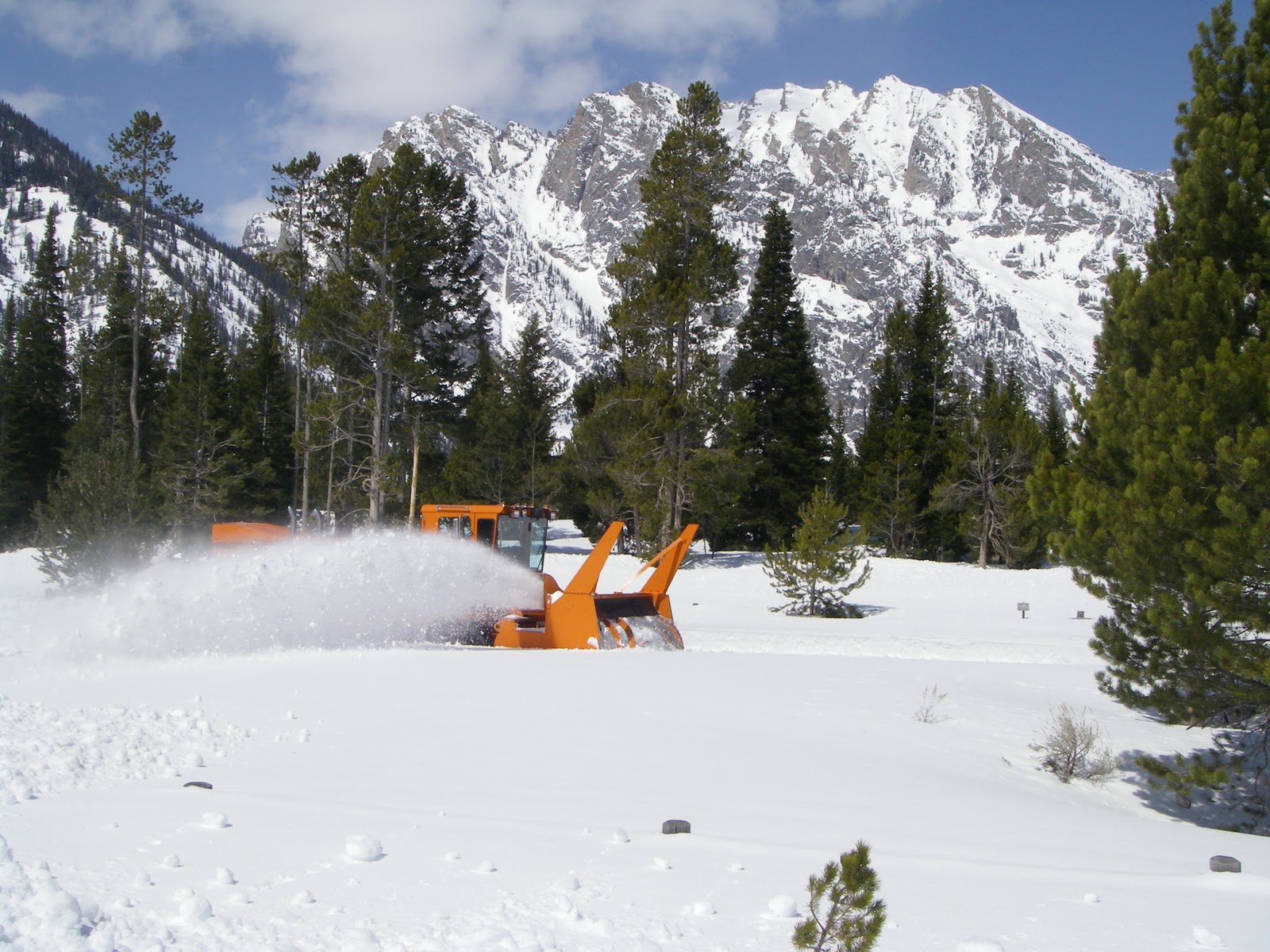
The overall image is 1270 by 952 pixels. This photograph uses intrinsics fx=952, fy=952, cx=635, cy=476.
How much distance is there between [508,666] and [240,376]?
45.0m

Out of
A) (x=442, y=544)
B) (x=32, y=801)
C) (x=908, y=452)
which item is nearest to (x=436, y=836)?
(x=32, y=801)

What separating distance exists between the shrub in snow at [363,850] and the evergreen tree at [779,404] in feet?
122

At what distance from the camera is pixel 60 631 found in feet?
41.6

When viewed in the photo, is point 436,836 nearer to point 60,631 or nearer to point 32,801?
point 32,801

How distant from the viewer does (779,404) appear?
43.2 metres

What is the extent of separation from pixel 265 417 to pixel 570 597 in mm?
40961

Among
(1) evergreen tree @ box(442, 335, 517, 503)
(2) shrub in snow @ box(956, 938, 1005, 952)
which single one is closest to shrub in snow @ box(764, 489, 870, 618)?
(2) shrub in snow @ box(956, 938, 1005, 952)

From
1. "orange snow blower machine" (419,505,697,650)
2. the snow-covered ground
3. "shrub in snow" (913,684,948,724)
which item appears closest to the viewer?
the snow-covered ground

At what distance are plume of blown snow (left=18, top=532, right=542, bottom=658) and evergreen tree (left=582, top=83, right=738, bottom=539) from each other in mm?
16282

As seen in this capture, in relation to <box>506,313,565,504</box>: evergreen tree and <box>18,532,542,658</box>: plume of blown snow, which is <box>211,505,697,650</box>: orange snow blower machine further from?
<box>506,313,565,504</box>: evergreen tree

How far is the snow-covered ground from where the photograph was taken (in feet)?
12.6

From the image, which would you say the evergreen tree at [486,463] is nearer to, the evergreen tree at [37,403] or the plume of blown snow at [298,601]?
the evergreen tree at [37,403]

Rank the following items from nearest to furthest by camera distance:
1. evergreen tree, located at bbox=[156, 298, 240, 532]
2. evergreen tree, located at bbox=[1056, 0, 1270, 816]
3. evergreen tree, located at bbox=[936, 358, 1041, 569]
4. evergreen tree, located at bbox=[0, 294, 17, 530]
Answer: evergreen tree, located at bbox=[1056, 0, 1270, 816] → evergreen tree, located at bbox=[936, 358, 1041, 569] → evergreen tree, located at bbox=[156, 298, 240, 532] → evergreen tree, located at bbox=[0, 294, 17, 530]

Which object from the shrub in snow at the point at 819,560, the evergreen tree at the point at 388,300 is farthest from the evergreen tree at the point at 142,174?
the shrub in snow at the point at 819,560
